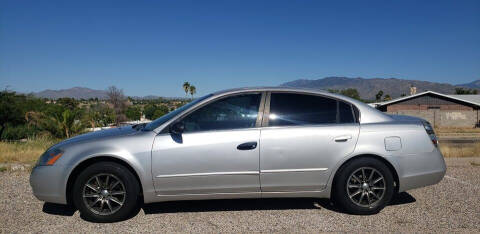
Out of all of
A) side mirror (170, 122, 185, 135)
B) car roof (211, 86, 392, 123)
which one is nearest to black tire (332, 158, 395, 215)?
car roof (211, 86, 392, 123)

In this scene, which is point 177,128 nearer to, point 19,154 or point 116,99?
point 19,154

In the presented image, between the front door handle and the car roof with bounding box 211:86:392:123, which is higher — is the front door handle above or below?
below

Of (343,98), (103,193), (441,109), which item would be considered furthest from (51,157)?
(441,109)

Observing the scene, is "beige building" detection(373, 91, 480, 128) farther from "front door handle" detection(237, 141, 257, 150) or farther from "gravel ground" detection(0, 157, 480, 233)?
"front door handle" detection(237, 141, 257, 150)

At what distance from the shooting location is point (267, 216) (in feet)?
13.4

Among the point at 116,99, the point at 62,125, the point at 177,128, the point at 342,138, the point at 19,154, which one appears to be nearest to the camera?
the point at 177,128

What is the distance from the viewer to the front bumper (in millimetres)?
3877

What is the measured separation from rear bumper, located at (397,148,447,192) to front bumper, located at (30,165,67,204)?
3.93 meters

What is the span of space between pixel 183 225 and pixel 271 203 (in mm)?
1326

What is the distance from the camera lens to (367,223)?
3.84m

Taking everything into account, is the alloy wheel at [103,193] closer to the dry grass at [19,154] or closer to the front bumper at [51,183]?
the front bumper at [51,183]

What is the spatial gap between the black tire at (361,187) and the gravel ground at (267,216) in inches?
4.3

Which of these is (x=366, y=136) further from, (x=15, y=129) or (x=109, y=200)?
(x=15, y=129)

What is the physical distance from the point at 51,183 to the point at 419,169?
14.2 ft
